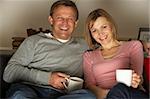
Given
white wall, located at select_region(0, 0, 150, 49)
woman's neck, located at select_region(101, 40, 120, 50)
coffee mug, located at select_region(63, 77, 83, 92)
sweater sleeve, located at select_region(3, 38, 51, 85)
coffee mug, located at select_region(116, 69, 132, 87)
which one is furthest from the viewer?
white wall, located at select_region(0, 0, 150, 49)

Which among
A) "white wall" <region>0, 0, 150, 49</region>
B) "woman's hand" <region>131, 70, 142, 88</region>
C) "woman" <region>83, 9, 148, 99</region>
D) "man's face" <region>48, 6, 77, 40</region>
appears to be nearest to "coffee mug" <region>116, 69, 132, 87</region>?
"woman's hand" <region>131, 70, 142, 88</region>

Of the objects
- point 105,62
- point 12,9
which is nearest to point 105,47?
point 105,62

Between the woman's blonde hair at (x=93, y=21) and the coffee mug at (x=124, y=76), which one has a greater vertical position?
the woman's blonde hair at (x=93, y=21)

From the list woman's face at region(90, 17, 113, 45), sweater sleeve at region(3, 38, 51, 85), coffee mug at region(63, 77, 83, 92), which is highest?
woman's face at region(90, 17, 113, 45)

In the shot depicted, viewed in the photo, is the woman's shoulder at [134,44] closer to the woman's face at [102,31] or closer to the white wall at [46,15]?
the woman's face at [102,31]

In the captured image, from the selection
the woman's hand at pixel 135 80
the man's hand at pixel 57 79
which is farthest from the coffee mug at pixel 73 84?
the woman's hand at pixel 135 80

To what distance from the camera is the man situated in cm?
178

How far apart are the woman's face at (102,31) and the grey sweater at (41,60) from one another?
0.14 meters

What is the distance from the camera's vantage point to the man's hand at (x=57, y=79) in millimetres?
1730

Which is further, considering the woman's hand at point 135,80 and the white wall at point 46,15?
the white wall at point 46,15

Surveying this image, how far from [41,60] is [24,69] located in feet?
0.42

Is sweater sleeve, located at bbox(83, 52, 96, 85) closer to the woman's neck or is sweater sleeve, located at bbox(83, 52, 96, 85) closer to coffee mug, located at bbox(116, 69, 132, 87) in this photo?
the woman's neck

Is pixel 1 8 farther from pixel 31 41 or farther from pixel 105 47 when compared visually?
pixel 105 47

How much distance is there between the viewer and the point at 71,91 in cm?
169
